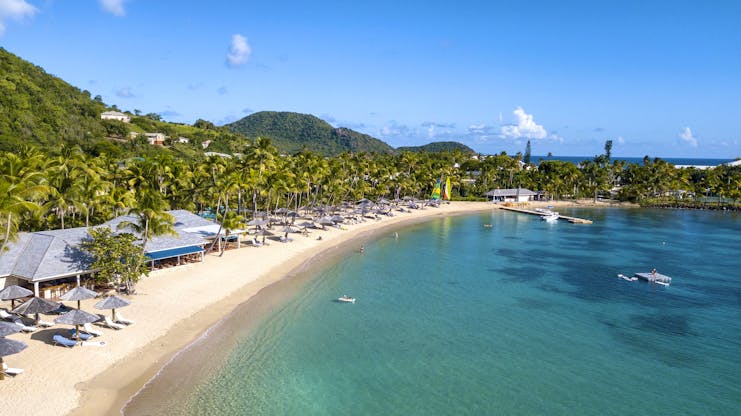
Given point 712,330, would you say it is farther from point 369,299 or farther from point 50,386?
point 50,386

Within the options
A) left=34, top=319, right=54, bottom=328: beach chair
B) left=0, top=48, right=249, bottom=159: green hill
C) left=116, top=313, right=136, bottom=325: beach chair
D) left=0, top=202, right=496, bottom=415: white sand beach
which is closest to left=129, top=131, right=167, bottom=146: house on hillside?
left=0, top=48, right=249, bottom=159: green hill

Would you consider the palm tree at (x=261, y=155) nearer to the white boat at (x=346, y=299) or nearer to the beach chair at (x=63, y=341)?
the white boat at (x=346, y=299)

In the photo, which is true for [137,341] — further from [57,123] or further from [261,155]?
[57,123]

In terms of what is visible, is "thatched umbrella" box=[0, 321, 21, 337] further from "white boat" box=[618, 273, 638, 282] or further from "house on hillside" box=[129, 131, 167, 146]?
"house on hillside" box=[129, 131, 167, 146]

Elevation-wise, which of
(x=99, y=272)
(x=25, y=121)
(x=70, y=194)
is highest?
(x=25, y=121)

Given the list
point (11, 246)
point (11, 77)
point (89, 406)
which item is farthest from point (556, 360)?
point (11, 77)

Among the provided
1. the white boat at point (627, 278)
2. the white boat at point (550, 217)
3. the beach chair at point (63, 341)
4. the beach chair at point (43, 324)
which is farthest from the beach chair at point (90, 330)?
the white boat at point (550, 217)
